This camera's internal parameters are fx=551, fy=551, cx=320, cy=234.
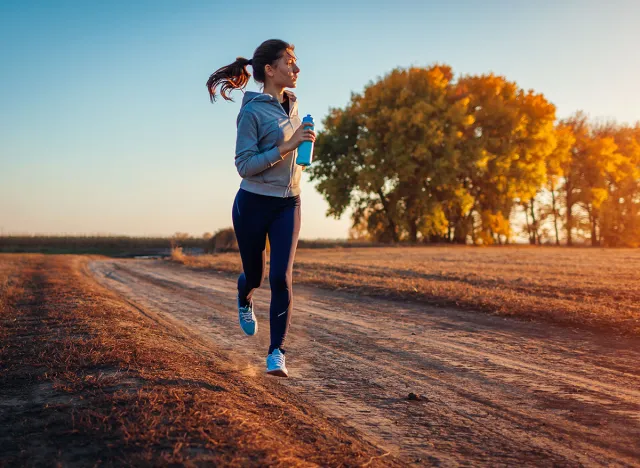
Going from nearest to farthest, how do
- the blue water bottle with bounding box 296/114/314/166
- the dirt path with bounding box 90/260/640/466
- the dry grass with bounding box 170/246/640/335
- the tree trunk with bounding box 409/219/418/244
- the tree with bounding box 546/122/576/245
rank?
the dirt path with bounding box 90/260/640/466, the blue water bottle with bounding box 296/114/314/166, the dry grass with bounding box 170/246/640/335, the tree trunk with bounding box 409/219/418/244, the tree with bounding box 546/122/576/245

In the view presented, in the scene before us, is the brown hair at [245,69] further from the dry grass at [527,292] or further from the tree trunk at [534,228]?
the tree trunk at [534,228]

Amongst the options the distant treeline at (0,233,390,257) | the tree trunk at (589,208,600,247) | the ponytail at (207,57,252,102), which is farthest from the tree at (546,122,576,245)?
the ponytail at (207,57,252,102)

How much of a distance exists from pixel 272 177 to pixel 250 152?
0.80ft

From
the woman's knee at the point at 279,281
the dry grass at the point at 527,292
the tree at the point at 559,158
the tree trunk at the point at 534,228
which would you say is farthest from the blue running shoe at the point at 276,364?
the tree trunk at the point at 534,228

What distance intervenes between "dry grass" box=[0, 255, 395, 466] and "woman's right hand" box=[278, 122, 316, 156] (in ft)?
5.74

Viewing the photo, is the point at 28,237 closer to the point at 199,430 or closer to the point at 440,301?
the point at 440,301

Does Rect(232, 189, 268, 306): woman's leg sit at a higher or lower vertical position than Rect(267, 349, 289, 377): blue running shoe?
higher

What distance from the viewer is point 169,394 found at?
342 centimetres

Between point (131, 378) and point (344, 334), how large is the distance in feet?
10.4

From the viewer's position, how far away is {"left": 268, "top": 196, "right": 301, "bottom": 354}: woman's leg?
4.18 meters

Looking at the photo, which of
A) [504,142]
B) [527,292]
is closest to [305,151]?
[527,292]

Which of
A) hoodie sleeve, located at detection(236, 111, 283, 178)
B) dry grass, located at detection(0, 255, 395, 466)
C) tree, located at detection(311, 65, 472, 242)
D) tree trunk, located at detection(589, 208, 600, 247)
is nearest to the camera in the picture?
dry grass, located at detection(0, 255, 395, 466)

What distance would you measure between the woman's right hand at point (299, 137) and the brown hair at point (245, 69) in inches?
29.2

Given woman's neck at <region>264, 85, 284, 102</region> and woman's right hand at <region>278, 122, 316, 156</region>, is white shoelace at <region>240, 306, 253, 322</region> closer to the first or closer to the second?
woman's right hand at <region>278, 122, 316, 156</region>
